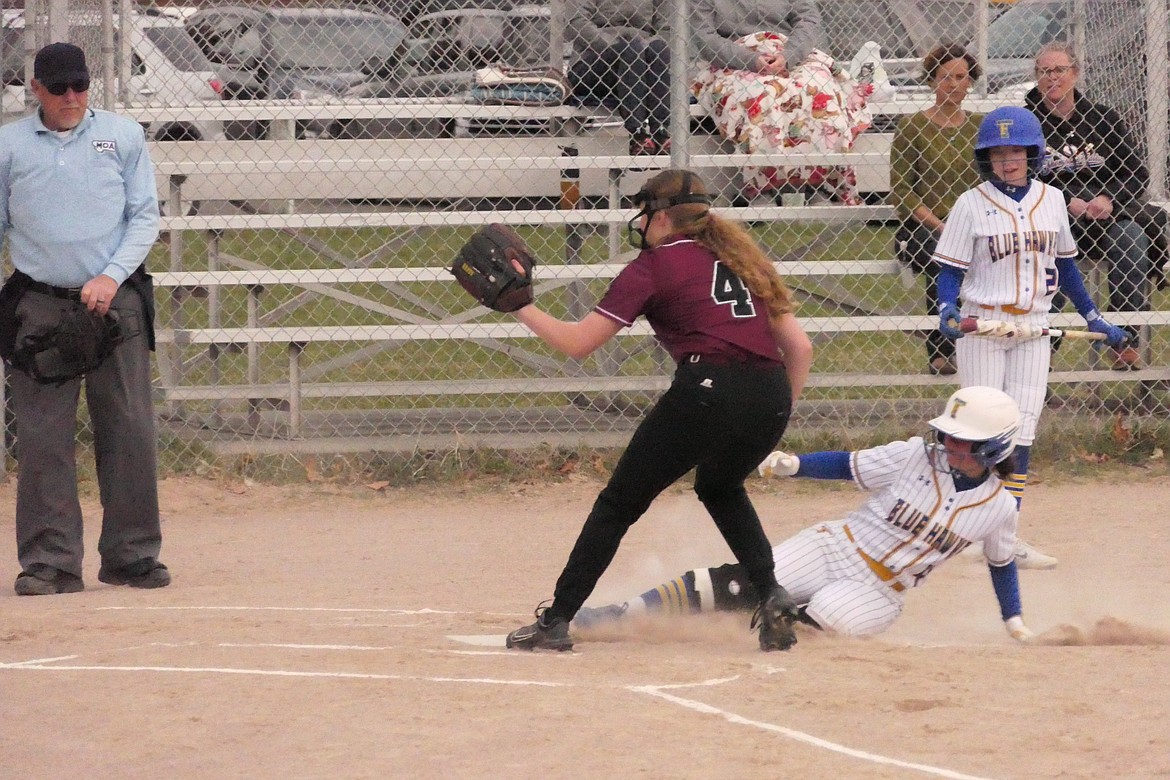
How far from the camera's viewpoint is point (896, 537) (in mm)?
5184

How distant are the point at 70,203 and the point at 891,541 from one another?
341 centimetres

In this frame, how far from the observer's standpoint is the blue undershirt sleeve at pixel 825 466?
5.12 metres

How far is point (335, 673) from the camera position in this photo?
4.36 meters

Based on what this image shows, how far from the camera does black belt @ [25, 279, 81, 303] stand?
5.95 meters

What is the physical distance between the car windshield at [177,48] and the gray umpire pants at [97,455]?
180 inches

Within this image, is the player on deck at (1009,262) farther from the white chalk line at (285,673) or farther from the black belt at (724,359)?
the white chalk line at (285,673)

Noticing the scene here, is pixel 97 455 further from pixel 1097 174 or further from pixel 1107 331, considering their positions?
pixel 1097 174

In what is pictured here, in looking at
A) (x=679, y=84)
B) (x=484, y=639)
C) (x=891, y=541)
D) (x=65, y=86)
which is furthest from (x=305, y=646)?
(x=679, y=84)

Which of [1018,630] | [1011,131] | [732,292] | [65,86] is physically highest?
[65,86]

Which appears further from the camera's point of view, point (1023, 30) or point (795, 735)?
point (1023, 30)

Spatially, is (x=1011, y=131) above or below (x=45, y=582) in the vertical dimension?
above

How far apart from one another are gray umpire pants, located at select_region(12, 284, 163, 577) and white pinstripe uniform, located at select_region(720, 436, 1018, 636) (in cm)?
243

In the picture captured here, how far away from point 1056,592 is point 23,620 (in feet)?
13.3

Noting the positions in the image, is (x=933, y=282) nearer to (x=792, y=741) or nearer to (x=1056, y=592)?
(x=1056, y=592)
